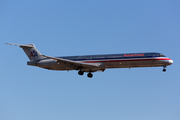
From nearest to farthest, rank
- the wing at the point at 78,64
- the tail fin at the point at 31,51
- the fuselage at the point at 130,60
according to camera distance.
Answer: the fuselage at the point at 130,60
the wing at the point at 78,64
the tail fin at the point at 31,51

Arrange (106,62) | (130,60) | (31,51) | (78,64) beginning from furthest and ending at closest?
(31,51) → (78,64) → (106,62) → (130,60)

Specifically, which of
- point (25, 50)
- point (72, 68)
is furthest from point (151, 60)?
point (25, 50)

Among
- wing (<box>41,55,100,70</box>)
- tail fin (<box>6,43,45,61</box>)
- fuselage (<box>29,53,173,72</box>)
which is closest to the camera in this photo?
fuselage (<box>29,53,173,72</box>)

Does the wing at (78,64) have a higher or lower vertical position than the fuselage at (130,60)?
lower

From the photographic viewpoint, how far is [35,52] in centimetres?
5434

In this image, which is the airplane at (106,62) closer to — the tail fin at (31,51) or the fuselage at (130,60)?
the fuselage at (130,60)

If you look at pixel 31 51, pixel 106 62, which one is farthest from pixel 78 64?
pixel 31 51

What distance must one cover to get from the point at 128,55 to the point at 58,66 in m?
12.8

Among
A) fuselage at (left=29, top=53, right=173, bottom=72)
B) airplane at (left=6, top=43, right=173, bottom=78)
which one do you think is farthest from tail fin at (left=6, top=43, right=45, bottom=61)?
fuselage at (left=29, top=53, right=173, bottom=72)

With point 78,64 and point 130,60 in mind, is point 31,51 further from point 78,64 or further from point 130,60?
point 130,60

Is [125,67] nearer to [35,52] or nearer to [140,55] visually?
[140,55]

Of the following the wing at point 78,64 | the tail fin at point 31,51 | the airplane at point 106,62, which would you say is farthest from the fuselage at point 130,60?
the tail fin at point 31,51

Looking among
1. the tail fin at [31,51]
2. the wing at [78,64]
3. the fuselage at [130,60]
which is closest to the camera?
the fuselage at [130,60]

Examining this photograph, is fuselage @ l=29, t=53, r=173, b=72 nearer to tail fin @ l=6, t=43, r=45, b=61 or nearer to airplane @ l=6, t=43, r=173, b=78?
airplane @ l=6, t=43, r=173, b=78
